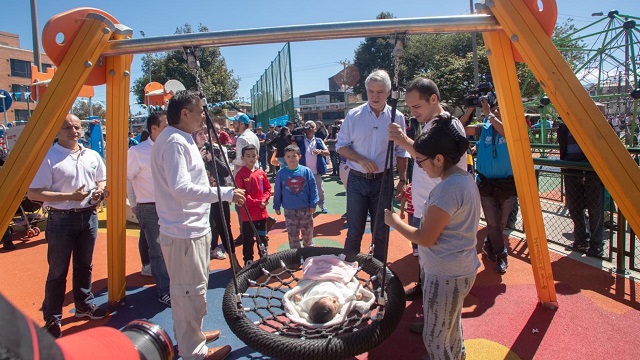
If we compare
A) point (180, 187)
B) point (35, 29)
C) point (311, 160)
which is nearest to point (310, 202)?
point (180, 187)

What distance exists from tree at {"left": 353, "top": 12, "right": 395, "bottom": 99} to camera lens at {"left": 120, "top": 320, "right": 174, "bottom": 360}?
44.5 m

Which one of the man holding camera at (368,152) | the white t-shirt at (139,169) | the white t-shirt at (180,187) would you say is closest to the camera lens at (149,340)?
the white t-shirt at (180,187)

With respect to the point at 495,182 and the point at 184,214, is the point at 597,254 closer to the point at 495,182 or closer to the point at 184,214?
the point at 495,182

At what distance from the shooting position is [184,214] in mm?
2504

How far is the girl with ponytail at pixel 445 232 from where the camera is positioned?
2023mm

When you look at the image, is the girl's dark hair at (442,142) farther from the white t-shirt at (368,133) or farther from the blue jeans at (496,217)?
the blue jeans at (496,217)

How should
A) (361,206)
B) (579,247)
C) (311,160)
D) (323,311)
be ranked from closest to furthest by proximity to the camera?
(323,311), (361,206), (579,247), (311,160)

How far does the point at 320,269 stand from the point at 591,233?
3.40 meters

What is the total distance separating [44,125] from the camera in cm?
278

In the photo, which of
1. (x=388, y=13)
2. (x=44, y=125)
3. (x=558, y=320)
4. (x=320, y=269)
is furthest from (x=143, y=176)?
(x=388, y=13)

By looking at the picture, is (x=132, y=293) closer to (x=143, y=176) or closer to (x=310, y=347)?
(x=143, y=176)

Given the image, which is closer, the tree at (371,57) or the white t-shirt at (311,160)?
the white t-shirt at (311,160)

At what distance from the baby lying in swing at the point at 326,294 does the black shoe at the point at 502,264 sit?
6.53 feet

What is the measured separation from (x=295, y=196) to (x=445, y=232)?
2656mm
